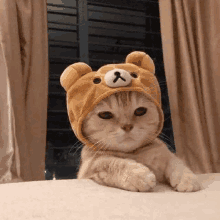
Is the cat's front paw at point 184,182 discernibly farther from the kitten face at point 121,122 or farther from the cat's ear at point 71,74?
the cat's ear at point 71,74

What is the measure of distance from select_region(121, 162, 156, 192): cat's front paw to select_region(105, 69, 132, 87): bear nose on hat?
11.7 inches

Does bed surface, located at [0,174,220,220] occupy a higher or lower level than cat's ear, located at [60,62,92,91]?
lower

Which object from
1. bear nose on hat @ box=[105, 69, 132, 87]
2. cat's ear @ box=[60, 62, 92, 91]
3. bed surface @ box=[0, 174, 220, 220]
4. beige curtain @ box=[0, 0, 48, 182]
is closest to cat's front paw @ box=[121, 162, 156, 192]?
bed surface @ box=[0, 174, 220, 220]

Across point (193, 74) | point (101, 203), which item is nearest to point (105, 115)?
point (101, 203)

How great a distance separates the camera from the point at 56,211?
1.64 ft

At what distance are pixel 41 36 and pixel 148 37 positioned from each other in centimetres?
98

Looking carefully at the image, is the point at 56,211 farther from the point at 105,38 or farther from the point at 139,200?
the point at 105,38

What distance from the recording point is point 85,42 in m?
1.69

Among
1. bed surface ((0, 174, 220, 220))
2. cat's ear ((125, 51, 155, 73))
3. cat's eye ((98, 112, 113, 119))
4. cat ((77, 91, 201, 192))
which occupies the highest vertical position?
cat's ear ((125, 51, 155, 73))

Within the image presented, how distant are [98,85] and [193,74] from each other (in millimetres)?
996

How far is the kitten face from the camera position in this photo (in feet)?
2.52

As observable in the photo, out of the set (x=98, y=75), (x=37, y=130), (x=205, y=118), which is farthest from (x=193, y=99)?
(x=37, y=130)

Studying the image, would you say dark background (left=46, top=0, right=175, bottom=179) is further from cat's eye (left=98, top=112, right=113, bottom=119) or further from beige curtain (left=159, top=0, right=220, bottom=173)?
cat's eye (left=98, top=112, right=113, bottom=119)

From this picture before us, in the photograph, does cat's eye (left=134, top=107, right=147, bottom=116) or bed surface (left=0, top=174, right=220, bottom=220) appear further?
cat's eye (left=134, top=107, right=147, bottom=116)
